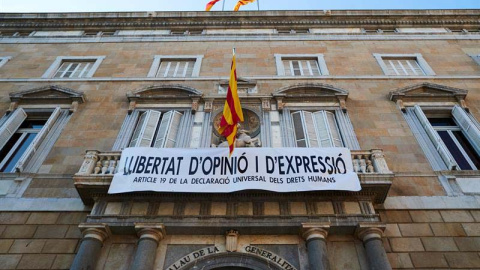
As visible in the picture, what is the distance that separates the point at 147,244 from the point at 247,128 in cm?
584

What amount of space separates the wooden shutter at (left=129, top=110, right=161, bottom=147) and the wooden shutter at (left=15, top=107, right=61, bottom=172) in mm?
3034

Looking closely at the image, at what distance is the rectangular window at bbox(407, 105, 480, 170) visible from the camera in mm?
11180

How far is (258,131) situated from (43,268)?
7542mm

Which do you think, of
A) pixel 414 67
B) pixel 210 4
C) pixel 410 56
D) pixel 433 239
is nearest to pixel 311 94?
pixel 414 67

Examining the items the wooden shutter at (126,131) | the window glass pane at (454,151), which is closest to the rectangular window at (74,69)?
the wooden shutter at (126,131)

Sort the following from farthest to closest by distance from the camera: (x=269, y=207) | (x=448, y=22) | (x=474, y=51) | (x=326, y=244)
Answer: (x=448, y=22) < (x=474, y=51) < (x=269, y=207) < (x=326, y=244)

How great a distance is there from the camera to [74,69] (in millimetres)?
16094

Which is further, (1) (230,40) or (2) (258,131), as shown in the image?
(1) (230,40)

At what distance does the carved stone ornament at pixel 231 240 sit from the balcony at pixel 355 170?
8.42 ft

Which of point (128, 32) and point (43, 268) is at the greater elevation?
point (128, 32)

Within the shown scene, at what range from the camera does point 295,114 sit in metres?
13.0

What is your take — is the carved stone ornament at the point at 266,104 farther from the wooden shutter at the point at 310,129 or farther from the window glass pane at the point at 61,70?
the window glass pane at the point at 61,70

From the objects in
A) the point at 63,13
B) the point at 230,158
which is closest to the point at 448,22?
the point at 230,158

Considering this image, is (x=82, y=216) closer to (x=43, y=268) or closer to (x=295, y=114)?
(x=43, y=268)
